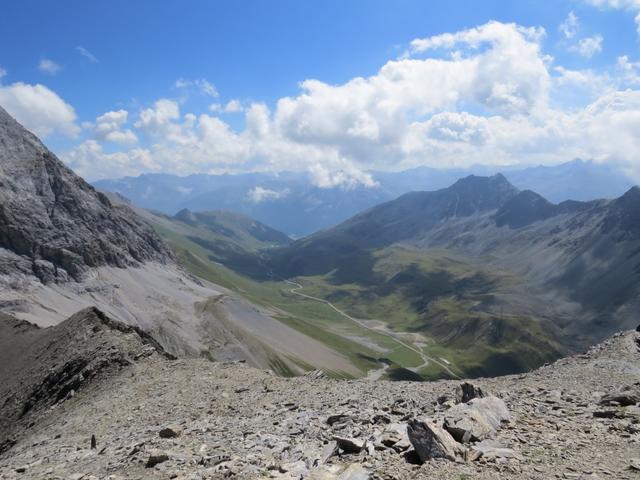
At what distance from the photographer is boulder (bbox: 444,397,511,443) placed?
1914cm

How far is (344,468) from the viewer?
1752cm

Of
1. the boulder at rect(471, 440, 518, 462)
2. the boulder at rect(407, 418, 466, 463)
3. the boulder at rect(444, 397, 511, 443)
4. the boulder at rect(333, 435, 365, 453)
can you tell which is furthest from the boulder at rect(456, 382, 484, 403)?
the boulder at rect(333, 435, 365, 453)

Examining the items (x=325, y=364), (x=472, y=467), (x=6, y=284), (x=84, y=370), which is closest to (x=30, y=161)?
(x=6, y=284)

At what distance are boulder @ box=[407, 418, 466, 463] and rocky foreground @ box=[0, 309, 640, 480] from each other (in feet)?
0.17

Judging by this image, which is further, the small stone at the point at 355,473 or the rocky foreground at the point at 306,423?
the rocky foreground at the point at 306,423

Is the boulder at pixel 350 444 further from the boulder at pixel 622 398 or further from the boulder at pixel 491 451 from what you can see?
the boulder at pixel 622 398

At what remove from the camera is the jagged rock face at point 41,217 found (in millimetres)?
157500

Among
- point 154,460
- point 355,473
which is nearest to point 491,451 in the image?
point 355,473

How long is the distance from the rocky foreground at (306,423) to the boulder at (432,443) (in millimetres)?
53

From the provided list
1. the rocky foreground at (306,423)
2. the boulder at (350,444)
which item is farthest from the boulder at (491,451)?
the boulder at (350,444)

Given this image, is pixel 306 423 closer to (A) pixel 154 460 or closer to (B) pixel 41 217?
(A) pixel 154 460

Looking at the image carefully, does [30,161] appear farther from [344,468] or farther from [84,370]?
[344,468]

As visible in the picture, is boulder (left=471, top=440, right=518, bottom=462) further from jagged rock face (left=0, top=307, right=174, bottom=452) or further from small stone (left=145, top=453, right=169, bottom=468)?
jagged rock face (left=0, top=307, right=174, bottom=452)

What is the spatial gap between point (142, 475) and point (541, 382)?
26.0 metres
